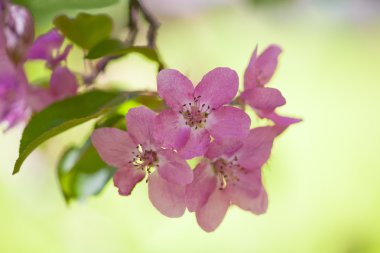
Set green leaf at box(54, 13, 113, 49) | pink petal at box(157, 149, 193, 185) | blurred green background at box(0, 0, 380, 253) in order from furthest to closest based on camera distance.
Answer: blurred green background at box(0, 0, 380, 253) → green leaf at box(54, 13, 113, 49) → pink petal at box(157, 149, 193, 185)

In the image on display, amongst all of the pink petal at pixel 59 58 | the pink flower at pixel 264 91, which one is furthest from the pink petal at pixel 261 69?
the pink petal at pixel 59 58

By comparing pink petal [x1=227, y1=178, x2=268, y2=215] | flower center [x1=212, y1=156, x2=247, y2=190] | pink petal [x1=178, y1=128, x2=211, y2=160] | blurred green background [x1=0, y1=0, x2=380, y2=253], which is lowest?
blurred green background [x1=0, y1=0, x2=380, y2=253]

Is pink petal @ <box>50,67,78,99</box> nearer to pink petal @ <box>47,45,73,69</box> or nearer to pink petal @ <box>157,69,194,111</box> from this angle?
pink petal @ <box>47,45,73,69</box>

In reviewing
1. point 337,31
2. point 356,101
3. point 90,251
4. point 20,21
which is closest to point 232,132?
point 20,21

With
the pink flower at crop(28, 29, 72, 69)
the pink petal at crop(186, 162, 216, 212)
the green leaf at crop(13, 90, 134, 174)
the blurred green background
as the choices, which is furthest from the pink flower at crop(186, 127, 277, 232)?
the blurred green background

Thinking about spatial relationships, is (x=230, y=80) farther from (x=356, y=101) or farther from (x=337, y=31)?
(x=337, y=31)

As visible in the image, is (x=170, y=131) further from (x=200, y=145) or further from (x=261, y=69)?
(x=261, y=69)

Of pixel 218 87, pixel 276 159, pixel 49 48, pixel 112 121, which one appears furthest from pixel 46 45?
pixel 276 159
